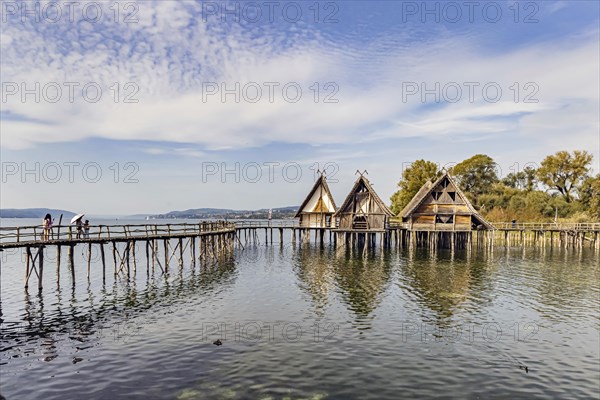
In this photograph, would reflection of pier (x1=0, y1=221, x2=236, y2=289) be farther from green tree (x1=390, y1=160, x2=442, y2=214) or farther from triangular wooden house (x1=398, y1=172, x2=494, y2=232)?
green tree (x1=390, y1=160, x2=442, y2=214)

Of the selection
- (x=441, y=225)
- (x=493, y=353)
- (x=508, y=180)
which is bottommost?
(x=493, y=353)

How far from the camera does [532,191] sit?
7475 centimetres

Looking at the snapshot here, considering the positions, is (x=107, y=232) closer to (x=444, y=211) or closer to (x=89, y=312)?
(x=89, y=312)

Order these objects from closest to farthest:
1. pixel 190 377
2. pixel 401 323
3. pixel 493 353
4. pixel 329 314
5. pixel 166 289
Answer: pixel 190 377 < pixel 493 353 < pixel 401 323 < pixel 329 314 < pixel 166 289

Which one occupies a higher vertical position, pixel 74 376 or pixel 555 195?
pixel 555 195

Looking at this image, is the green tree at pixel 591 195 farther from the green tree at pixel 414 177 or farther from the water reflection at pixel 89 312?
the water reflection at pixel 89 312

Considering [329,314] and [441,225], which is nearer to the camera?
[329,314]

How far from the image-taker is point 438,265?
35.3m

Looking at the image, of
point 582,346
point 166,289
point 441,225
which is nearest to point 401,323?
point 582,346

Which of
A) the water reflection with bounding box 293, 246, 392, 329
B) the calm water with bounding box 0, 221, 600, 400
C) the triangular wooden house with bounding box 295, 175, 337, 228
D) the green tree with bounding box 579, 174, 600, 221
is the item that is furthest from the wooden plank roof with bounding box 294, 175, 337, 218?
the green tree with bounding box 579, 174, 600, 221

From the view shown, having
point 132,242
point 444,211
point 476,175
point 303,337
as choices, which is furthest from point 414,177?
point 303,337

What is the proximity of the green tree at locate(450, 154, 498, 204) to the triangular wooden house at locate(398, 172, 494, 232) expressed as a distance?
39.3 m

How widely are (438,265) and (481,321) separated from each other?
17723 millimetres

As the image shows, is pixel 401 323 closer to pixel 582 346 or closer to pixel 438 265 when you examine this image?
pixel 582 346
